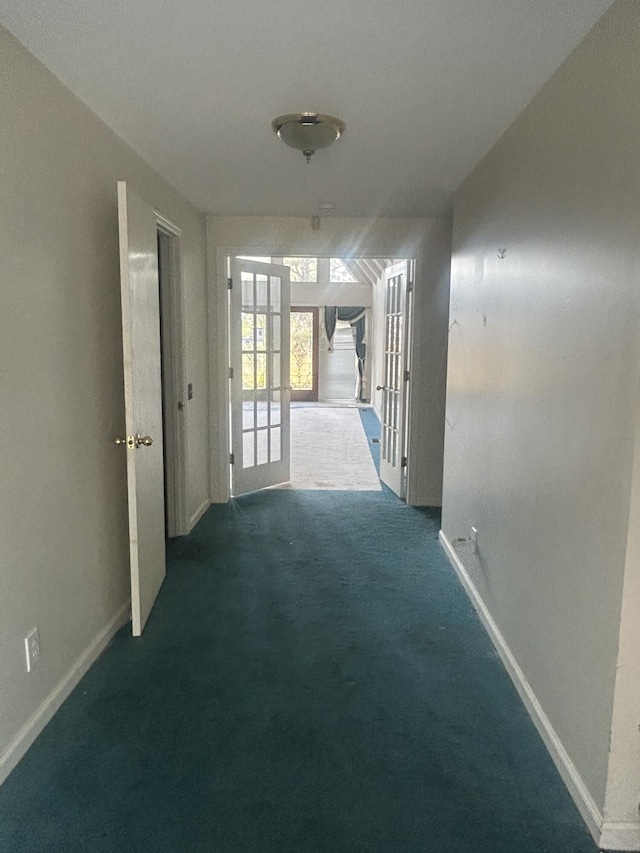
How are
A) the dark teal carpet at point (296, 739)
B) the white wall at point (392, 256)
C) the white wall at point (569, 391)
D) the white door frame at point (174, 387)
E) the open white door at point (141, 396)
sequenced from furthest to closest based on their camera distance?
the white wall at point (392, 256) < the white door frame at point (174, 387) < the open white door at point (141, 396) < the dark teal carpet at point (296, 739) < the white wall at point (569, 391)

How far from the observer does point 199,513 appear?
14.5ft

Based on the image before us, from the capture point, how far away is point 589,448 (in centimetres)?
167

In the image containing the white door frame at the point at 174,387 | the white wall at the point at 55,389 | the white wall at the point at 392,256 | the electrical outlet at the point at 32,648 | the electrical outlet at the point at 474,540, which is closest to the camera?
the white wall at the point at 55,389

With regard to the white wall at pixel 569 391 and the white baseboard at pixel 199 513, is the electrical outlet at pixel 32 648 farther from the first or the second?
the white baseboard at pixel 199 513

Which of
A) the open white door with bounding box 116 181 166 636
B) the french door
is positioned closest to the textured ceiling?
the open white door with bounding box 116 181 166 636

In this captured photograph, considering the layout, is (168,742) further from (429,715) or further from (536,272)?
(536,272)

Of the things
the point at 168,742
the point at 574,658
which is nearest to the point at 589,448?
the point at 574,658

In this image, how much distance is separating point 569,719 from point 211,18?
7.73 ft

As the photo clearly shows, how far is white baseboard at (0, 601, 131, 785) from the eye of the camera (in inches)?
71.0

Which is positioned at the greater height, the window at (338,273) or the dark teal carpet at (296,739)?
the window at (338,273)

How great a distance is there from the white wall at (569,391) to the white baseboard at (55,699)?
5.61 feet

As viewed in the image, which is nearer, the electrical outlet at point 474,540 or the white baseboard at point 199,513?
the electrical outlet at point 474,540

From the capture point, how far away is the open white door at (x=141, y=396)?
7.93ft

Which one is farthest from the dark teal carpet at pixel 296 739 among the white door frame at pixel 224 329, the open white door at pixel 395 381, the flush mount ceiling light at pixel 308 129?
the flush mount ceiling light at pixel 308 129
